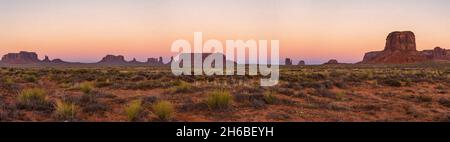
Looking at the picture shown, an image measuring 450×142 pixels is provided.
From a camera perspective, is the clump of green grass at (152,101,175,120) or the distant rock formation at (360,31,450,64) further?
the distant rock formation at (360,31,450,64)

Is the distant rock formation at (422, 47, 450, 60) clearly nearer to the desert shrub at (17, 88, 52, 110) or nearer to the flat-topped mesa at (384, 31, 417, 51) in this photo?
the flat-topped mesa at (384, 31, 417, 51)

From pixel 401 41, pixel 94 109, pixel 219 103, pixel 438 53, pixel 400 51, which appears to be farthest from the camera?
pixel 438 53

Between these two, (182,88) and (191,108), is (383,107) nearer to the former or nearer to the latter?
(191,108)

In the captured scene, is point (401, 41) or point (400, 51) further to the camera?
point (401, 41)

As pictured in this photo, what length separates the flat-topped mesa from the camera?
566 ft

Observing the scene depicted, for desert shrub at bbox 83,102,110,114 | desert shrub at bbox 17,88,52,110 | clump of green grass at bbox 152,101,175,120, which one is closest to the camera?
clump of green grass at bbox 152,101,175,120

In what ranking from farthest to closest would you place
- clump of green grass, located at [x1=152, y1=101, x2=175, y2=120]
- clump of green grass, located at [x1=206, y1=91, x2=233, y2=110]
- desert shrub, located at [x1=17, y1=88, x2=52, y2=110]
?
clump of green grass, located at [x1=206, y1=91, x2=233, y2=110] < desert shrub, located at [x1=17, y1=88, x2=52, y2=110] < clump of green grass, located at [x1=152, y1=101, x2=175, y2=120]

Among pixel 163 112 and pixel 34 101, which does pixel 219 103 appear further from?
pixel 34 101

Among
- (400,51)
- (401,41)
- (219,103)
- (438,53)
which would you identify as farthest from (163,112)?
(438,53)

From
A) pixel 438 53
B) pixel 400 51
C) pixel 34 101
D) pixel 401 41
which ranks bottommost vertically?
pixel 34 101

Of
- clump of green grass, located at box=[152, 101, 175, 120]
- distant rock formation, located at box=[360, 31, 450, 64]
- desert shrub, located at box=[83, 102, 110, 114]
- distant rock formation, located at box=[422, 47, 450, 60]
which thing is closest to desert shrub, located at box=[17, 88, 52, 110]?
desert shrub, located at box=[83, 102, 110, 114]

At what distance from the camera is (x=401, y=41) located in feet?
577
